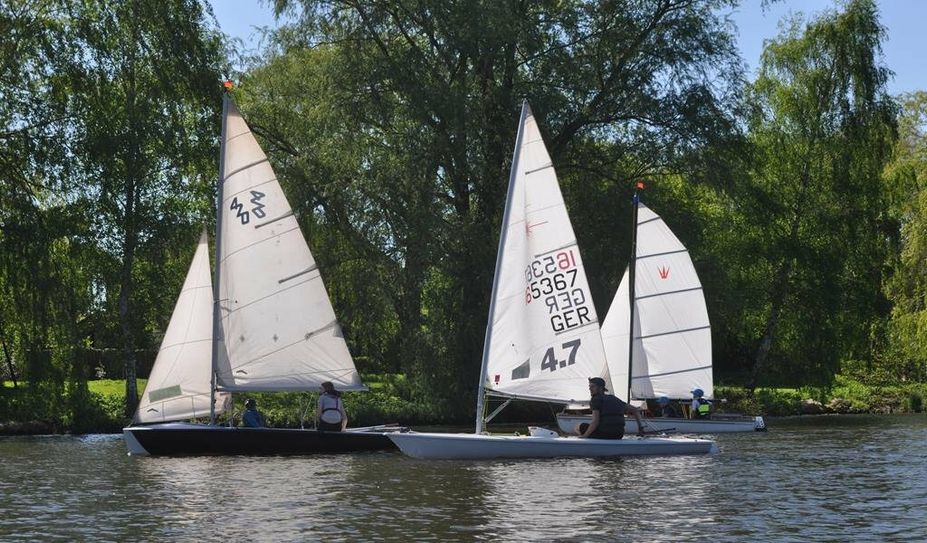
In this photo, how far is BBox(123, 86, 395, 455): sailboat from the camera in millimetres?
30422

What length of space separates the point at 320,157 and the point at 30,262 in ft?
30.3

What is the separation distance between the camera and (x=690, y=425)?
39.0 meters

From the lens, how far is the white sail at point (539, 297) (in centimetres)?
2828

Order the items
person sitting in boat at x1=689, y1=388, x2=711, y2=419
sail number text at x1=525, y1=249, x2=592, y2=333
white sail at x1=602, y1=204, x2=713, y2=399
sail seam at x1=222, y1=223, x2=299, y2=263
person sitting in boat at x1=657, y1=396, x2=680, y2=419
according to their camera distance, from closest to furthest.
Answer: sail number text at x1=525, y1=249, x2=592, y2=333 → sail seam at x1=222, y1=223, x2=299, y2=263 → white sail at x1=602, y1=204, x2=713, y2=399 → person sitting in boat at x1=689, y1=388, x2=711, y2=419 → person sitting in boat at x1=657, y1=396, x2=680, y2=419

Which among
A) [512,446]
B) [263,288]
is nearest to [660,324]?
[512,446]

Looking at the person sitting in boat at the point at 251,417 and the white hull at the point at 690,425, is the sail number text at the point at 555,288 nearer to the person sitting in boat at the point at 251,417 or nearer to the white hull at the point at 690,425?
the person sitting in boat at the point at 251,417

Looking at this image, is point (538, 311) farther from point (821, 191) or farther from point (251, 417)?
point (821, 191)

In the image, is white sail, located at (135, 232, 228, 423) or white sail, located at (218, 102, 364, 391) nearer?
white sail, located at (218, 102, 364, 391)

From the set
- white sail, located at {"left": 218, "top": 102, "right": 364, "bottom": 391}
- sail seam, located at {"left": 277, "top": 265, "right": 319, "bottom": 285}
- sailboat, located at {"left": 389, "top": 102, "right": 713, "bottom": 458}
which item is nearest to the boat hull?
white sail, located at {"left": 218, "top": 102, "right": 364, "bottom": 391}

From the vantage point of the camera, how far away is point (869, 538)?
17656 millimetres

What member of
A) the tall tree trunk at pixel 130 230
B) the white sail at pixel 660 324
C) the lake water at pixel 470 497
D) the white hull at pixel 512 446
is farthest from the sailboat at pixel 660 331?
the tall tree trunk at pixel 130 230

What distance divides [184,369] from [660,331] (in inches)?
585

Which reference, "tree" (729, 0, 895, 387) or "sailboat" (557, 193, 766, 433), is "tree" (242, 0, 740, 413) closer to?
"sailboat" (557, 193, 766, 433)

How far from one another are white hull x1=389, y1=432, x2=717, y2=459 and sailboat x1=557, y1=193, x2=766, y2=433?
33.2 feet
